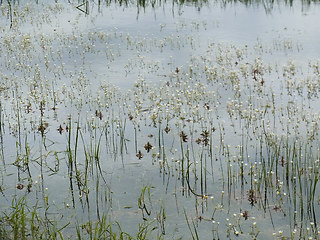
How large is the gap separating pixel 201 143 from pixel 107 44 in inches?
268

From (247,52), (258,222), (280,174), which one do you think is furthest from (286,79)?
(258,222)

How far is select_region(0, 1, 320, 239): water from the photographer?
623cm

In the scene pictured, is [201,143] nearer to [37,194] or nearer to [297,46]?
[37,194]

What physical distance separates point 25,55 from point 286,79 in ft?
A: 21.6

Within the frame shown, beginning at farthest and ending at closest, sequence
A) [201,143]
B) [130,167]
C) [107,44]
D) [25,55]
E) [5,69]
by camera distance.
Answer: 1. [107,44]
2. [25,55]
3. [5,69]
4. [201,143]
5. [130,167]

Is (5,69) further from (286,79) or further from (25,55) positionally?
(286,79)

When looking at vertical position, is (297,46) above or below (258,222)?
above

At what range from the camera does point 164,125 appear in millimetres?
9086

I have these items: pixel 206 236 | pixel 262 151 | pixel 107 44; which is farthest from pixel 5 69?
pixel 206 236

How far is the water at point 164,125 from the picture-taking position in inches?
245

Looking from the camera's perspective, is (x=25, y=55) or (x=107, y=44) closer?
(x=25, y=55)

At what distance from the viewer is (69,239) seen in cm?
560

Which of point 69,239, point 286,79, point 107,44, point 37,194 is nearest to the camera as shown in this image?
point 69,239

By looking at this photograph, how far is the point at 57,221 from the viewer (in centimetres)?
602
